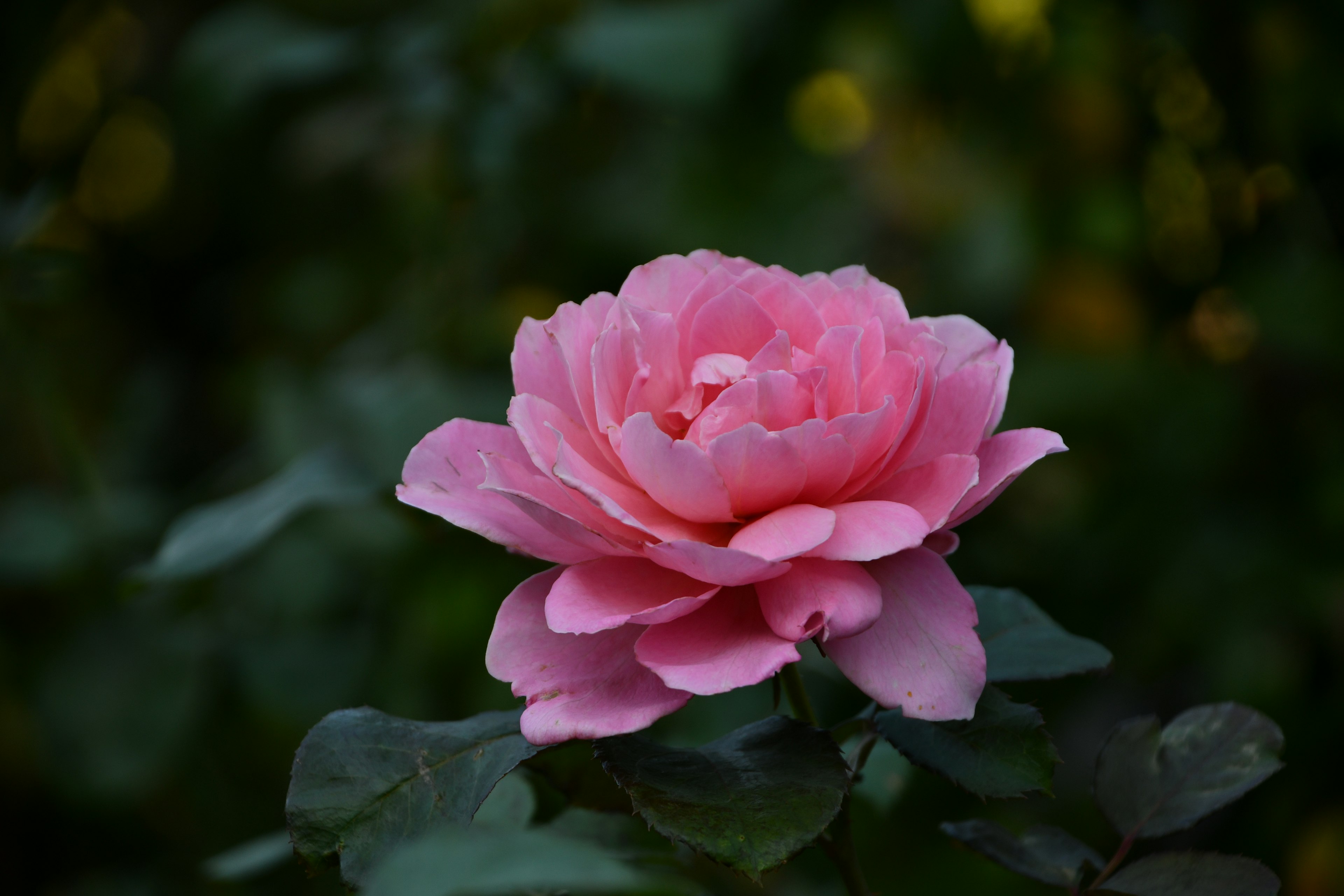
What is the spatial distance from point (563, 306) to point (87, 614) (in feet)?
3.44

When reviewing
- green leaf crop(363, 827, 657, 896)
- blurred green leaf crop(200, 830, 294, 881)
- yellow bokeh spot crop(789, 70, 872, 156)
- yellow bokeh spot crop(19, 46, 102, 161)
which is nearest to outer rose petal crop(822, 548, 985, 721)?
green leaf crop(363, 827, 657, 896)

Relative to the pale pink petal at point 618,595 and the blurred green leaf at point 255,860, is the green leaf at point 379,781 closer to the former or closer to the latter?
the pale pink petal at point 618,595

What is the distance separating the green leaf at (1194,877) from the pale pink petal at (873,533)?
0.53ft

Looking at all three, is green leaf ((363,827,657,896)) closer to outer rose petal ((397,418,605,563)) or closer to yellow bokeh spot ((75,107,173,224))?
outer rose petal ((397,418,605,563))

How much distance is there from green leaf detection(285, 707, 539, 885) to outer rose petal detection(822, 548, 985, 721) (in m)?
0.09

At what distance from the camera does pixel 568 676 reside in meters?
0.36

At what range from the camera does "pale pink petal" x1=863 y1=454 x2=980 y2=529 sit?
352 millimetres

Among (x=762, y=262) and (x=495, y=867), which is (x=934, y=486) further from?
(x=762, y=262)

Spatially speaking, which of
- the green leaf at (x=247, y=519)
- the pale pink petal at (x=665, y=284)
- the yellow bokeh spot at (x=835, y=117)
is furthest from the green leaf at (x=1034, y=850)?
the yellow bokeh spot at (x=835, y=117)

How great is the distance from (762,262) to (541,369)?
3.47ft

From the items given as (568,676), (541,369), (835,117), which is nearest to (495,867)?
(568,676)

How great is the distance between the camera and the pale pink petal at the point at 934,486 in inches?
13.9

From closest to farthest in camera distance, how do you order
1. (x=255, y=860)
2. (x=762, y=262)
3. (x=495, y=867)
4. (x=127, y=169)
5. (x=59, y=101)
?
(x=495, y=867) → (x=255, y=860) → (x=762, y=262) → (x=59, y=101) → (x=127, y=169)

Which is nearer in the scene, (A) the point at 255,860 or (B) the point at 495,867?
(B) the point at 495,867
